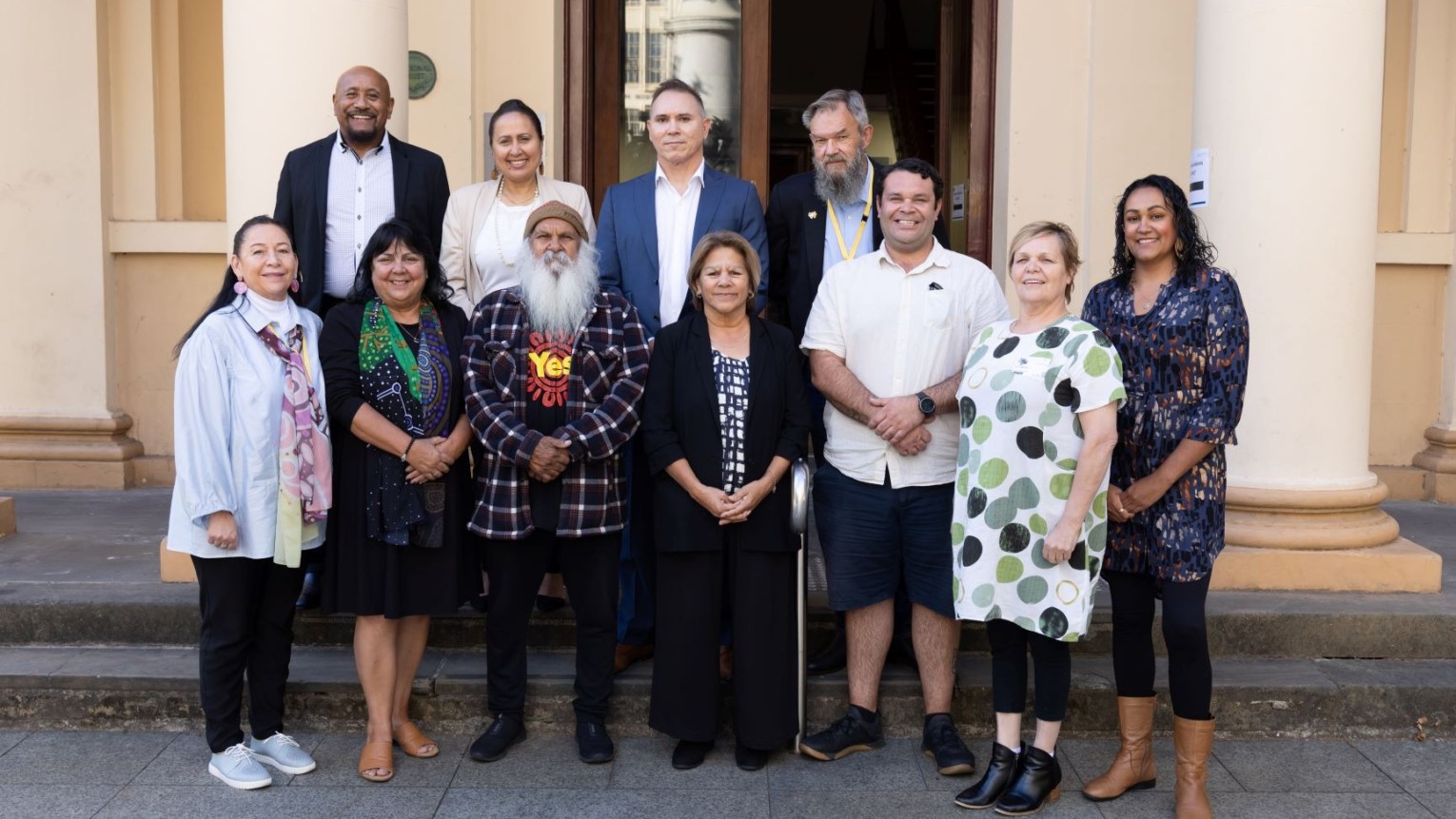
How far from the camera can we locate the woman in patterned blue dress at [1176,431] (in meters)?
3.74

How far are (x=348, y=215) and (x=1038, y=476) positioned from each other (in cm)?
259

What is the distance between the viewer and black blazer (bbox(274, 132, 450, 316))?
4.59 metres

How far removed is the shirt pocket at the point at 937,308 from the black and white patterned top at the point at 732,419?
2.06 feet

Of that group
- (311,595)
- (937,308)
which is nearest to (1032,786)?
(937,308)

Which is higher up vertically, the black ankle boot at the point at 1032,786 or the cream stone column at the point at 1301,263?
the cream stone column at the point at 1301,263

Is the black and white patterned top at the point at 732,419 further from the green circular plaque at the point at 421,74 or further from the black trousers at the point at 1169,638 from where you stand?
the green circular plaque at the point at 421,74

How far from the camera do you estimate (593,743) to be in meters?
4.28

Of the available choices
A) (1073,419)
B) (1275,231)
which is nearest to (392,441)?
(1073,419)

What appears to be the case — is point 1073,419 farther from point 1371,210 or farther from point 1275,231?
point 1371,210

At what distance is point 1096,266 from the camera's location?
21.8 ft

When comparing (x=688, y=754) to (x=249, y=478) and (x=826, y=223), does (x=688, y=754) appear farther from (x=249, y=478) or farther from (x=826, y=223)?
(x=826, y=223)

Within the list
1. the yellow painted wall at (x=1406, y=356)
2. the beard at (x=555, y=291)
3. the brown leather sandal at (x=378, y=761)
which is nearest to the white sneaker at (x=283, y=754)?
the brown leather sandal at (x=378, y=761)

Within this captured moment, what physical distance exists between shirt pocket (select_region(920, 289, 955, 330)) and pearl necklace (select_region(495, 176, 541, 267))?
1.43 metres

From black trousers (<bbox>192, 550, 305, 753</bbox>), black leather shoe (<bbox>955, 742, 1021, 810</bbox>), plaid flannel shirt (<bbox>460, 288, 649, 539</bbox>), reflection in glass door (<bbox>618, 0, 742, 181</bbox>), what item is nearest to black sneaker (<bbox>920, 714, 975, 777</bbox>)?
black leather shoe (<bbox>955, 742, 1021, 810</bbox>)
